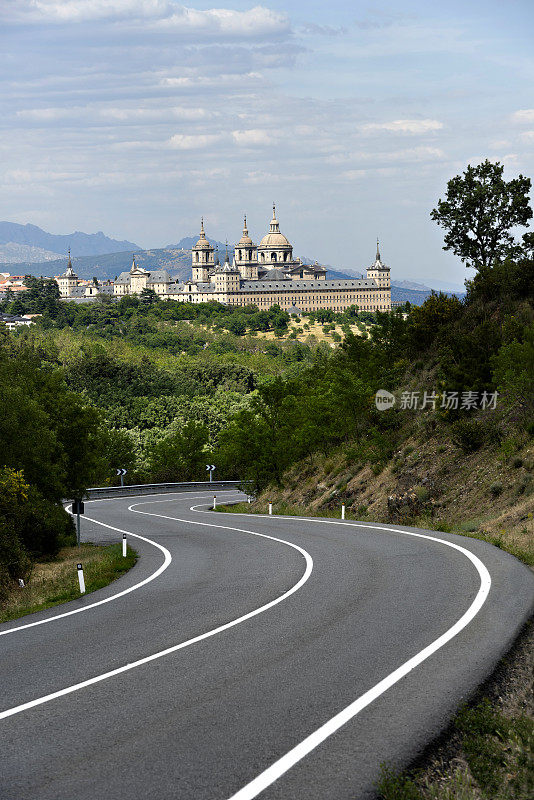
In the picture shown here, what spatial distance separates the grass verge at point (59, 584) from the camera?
44.0ft

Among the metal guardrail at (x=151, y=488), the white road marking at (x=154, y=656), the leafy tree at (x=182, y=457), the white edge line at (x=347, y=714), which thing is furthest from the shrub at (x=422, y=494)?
the leafy tree at (x=182, y=457)

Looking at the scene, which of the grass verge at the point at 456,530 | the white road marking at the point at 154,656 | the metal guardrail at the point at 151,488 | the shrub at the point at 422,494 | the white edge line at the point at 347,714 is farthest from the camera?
the metal guardrail at the point at 151,488

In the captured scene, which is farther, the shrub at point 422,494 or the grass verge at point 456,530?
the shrub at point 422,494

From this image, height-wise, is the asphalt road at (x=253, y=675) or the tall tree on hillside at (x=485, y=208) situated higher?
the tall tree on hillside at (x=485, y=208)

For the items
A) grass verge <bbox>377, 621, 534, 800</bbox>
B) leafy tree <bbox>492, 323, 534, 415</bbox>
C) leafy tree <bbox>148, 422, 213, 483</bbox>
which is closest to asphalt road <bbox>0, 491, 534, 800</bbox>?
grass verge <bbox>377, 621, 534, 800</bbox>

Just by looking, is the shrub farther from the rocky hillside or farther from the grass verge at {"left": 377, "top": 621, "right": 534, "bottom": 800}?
the grass verge at {"left": 377, "top": 621, "right": 534, "bottom": 800}

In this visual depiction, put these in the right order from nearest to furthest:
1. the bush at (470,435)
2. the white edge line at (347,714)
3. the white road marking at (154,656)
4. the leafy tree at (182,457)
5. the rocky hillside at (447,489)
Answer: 1. the white edge line at (347,714)
2. the white road marking at (154,656)
3. the rocky hillside at (447,489)
4. the bush at (470,435)
5. the leafy tree at (182,457)

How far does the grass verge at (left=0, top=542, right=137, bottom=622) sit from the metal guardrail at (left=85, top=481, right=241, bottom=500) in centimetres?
3687

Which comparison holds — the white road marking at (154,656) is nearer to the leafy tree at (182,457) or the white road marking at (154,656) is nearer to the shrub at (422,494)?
the shrub at (422,494)

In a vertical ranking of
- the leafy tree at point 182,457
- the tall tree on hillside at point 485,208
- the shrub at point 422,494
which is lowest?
the leafy tree at point 182,457

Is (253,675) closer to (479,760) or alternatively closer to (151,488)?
(479,760)

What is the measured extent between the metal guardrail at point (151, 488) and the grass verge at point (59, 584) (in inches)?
1451

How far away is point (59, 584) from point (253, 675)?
8.46 m

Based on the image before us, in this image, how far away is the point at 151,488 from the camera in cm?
6109
